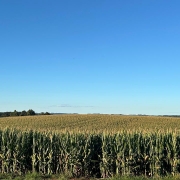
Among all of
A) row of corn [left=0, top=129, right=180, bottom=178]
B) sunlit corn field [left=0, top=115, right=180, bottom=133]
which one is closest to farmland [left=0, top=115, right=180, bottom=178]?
row of corn [left=0, top=129, right=180, bottom=178]

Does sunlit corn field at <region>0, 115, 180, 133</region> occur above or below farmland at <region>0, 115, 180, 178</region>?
above

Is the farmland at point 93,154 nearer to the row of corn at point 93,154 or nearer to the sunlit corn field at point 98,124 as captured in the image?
the row of corn at point 93,154

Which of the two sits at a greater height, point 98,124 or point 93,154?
point 98,124

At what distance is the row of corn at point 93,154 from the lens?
13.8m

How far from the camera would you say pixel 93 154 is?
1456 centimetres

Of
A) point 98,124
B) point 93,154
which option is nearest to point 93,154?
point 93,154

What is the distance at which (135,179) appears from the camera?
10789mm

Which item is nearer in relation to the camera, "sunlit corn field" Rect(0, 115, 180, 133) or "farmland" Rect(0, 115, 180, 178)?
"farmland" Rect(0, 115, 180, 178)

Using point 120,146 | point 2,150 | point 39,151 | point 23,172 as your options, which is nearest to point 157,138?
point 120,146

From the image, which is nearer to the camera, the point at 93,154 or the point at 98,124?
the point at 93,154

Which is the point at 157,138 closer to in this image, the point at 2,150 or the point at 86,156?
the point at 86,156

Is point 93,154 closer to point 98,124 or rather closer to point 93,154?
point 93,154

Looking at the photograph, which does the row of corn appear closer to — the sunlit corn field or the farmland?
the farmland

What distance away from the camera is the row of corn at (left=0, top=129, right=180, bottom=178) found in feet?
45.3
